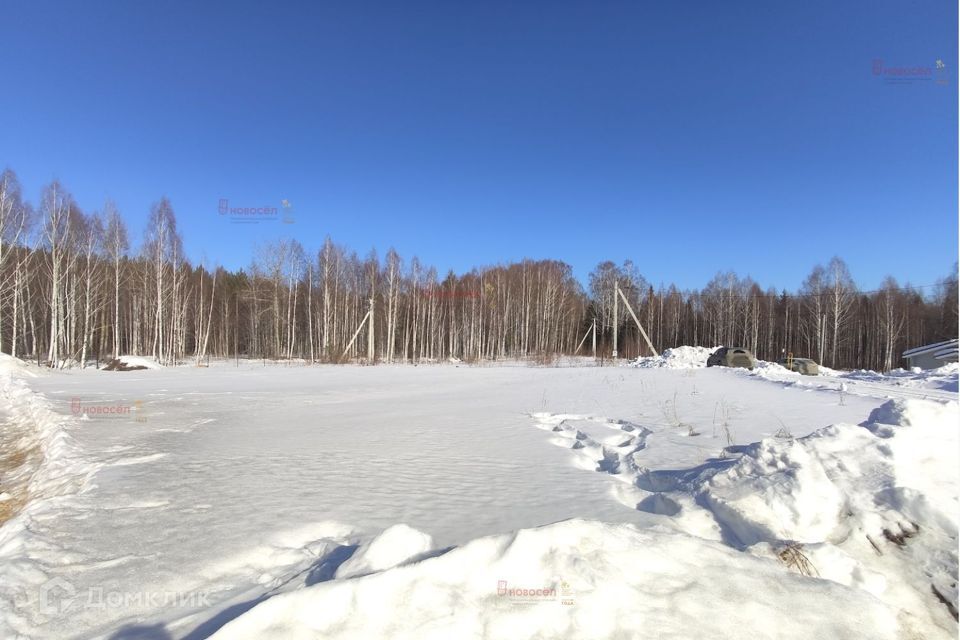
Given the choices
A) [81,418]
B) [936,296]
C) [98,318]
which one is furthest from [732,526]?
[936,296]

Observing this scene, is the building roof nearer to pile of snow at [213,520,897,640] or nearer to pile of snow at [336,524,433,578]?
pile of snow at [213,520,897,640]

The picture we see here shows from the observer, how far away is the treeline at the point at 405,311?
28.8m

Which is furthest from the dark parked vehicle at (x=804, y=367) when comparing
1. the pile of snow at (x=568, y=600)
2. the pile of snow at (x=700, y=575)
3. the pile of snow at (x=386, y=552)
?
the pile of snow at (x=386, y=552)

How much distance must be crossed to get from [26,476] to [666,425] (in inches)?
345

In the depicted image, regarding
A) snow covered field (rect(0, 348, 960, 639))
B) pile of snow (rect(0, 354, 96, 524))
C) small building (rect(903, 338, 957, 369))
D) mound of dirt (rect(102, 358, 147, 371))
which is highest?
small building (rect(903, 338, 957, 369))

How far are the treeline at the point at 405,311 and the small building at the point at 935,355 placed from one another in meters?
9.31

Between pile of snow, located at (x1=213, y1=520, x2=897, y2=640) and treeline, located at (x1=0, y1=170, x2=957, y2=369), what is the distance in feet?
101

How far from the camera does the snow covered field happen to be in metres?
2.17

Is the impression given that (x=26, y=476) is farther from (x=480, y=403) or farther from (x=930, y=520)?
(x=930, y=520)

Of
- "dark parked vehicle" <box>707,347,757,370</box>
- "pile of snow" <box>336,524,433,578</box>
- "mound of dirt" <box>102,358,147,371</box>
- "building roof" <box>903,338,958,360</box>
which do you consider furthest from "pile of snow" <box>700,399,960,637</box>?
"building roof" <box>903,338,958,360</box>

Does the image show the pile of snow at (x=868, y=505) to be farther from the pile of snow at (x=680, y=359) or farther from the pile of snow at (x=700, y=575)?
the pile of snow at (x=680, y=359)

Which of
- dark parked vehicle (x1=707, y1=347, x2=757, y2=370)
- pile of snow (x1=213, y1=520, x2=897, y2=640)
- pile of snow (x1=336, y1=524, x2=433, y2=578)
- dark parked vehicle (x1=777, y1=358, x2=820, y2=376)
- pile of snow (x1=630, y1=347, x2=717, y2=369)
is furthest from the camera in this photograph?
pile of snow (x1=630, y1=347, x2=717, y2=369)

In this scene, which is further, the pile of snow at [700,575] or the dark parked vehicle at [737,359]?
the dark parked vehicle at [737,359]

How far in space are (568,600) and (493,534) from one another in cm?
91
